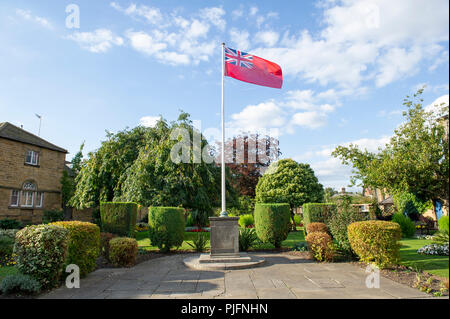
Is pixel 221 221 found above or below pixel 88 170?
below

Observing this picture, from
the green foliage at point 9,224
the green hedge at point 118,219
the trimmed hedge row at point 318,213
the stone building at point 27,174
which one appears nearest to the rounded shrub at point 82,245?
the green hedge at point 118,219

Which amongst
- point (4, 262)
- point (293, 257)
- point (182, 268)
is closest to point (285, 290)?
point (182, 268)

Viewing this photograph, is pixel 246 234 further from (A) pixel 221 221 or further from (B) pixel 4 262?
Result: (B) pixel 4 262

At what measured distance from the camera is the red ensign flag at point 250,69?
34.0 ft

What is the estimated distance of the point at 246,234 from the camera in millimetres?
11609

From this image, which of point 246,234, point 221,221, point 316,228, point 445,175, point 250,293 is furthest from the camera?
point 246,234

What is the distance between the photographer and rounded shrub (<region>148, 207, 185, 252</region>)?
35.5 ft

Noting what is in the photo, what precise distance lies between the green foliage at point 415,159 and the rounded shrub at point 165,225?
792cm

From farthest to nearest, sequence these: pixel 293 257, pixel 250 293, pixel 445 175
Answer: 1. pixel 293 257
2. pixel 445 175
3. pixel 250 293

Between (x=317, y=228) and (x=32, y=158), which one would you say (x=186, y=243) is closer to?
(x=317, y=228)

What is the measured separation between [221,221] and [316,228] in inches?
165

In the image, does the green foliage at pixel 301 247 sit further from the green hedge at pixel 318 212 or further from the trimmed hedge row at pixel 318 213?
the green hedge at pixel 318 212

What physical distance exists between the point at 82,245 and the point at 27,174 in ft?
55.7

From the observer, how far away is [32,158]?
20.7m
